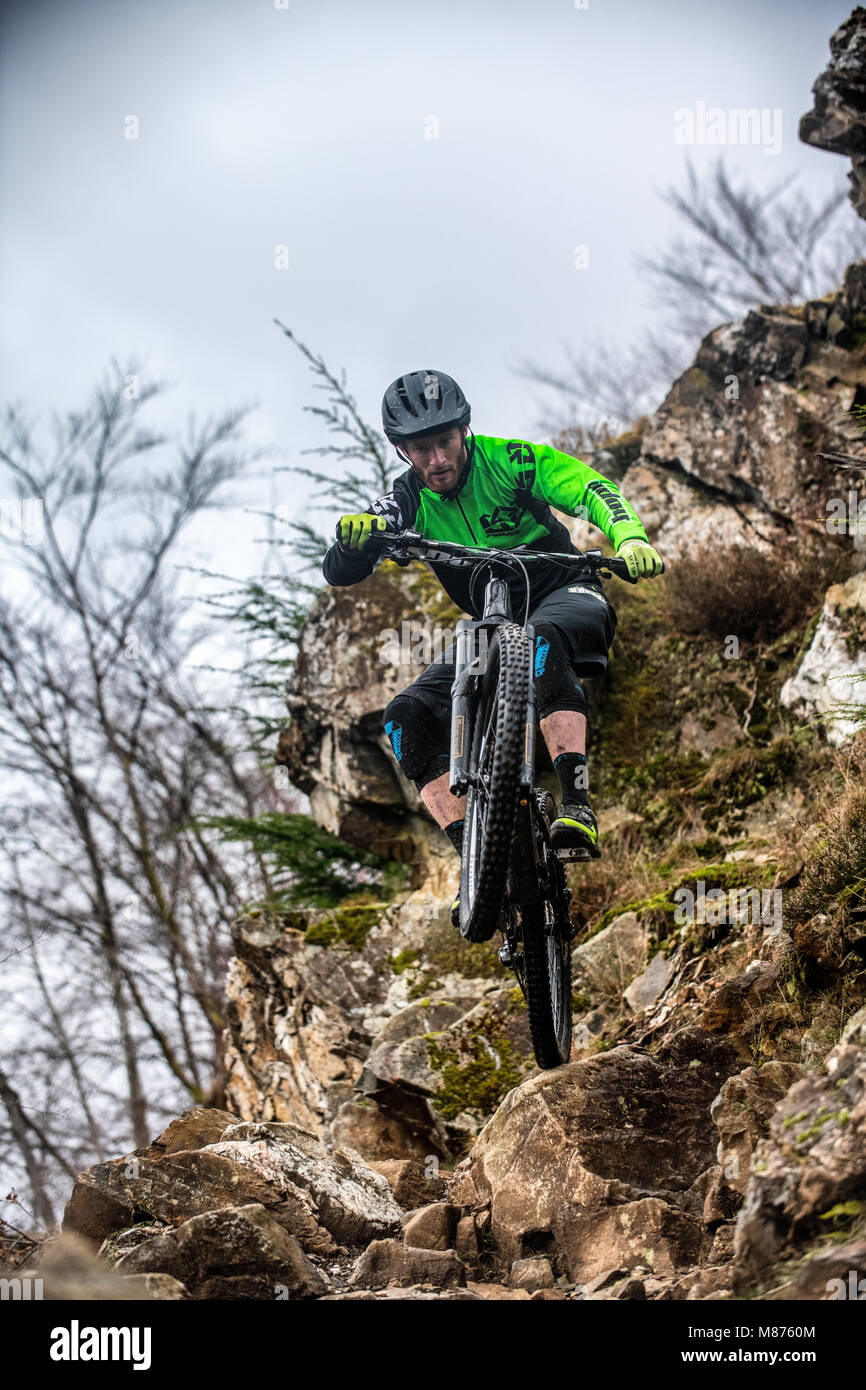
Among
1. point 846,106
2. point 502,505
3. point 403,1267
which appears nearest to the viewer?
point 403,1267

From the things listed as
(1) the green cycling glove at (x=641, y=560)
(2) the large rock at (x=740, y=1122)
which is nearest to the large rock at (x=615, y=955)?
(2) the large rock at (x=740, y=1122)

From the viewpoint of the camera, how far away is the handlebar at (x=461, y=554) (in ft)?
14.2

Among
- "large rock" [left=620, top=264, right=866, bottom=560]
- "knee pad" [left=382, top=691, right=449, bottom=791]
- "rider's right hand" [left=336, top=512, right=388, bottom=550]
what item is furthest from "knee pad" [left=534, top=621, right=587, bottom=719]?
"large rock" [left=620, top=264, right=866, bottom=560]

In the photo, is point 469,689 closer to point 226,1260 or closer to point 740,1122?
point 740,1122

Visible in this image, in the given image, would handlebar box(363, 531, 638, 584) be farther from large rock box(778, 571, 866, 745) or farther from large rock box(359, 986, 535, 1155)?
large rock box(359, 986, 535, 1155)

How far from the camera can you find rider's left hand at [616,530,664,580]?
4219 mm

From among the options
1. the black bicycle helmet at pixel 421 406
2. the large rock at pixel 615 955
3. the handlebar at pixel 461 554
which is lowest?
the large rock at pixel 615 955

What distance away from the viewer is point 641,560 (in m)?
4.23

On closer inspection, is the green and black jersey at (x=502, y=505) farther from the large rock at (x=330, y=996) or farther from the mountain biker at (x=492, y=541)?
the large rock at (x=330, y=996)

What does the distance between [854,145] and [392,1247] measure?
29.1 feet

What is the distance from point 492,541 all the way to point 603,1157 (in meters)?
2.77

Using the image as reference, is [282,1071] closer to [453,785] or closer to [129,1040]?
[453,785]

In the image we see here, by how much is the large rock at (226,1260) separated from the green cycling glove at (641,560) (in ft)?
9.22

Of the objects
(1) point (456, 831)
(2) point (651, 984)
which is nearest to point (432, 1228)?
(1) point (456, 831)
